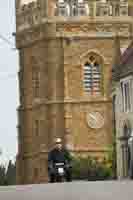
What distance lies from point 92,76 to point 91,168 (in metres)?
9.38

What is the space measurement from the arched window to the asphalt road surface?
2168 inches

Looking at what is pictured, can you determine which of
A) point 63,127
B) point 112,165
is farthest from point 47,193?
point 63,127

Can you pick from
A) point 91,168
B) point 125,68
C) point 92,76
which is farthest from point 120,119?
point 92,76

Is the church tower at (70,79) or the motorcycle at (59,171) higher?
the church tower at (70,79)

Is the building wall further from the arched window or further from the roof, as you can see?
the arched window

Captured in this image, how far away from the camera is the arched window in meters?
82.3

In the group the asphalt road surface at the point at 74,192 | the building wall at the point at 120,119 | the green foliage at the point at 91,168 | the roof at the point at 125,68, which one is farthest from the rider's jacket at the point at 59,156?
the green foliage at the point at 91,168

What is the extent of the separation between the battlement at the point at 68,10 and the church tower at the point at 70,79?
7 centimetres

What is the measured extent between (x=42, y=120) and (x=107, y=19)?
26.1 feet

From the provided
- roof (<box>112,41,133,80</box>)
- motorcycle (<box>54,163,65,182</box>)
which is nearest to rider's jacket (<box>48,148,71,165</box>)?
motorcycle (<box>54,163,65,182</box>)

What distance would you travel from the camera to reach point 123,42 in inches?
3182

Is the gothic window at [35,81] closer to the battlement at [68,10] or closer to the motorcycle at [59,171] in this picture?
the battlement at [68,10]

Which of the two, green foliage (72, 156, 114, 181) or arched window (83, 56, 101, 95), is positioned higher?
arched window (83, 56, 101, 95)

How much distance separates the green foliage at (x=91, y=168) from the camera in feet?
236
